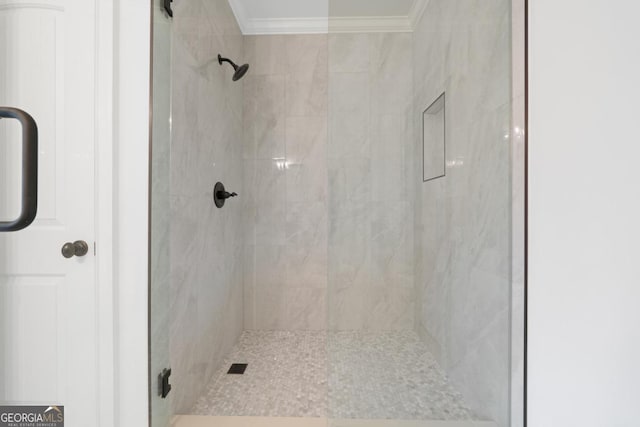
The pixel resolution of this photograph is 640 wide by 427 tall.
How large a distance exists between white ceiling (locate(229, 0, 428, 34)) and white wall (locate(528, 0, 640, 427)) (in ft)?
1.56

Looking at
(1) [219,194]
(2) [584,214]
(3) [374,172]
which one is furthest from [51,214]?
(2) [584,214]

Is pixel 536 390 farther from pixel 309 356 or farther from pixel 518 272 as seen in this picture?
pixel 309 356

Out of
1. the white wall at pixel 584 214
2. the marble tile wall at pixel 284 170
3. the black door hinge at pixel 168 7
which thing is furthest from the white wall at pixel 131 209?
the white wall at pixel 584 214

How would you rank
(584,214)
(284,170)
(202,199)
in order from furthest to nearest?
(284,170) → (202,199) → (584,214)

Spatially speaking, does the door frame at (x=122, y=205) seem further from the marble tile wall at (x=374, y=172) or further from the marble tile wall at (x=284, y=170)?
the marble tile wall at (x=284, y=170)

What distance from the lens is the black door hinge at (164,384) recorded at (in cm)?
116

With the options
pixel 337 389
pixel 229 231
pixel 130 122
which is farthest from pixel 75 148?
pixel 337 389

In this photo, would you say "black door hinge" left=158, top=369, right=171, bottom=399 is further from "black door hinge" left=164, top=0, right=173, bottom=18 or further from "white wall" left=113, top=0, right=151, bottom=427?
"black door hinge" left=164, top=0, right=173, bottom=18

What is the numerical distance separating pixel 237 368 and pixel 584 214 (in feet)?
5.97

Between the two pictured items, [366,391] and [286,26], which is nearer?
[366,391]

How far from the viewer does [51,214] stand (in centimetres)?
107

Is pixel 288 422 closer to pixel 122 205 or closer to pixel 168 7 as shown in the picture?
pixel 122 205

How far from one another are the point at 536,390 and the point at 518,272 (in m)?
0.41

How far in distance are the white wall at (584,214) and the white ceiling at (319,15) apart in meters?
0.48
